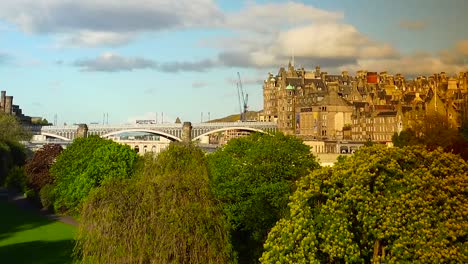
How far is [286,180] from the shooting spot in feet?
115

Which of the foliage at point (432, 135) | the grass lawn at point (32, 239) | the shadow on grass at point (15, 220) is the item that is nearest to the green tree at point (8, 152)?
the shadow on grass at point (15, 220)

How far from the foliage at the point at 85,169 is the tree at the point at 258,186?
9.41 metres

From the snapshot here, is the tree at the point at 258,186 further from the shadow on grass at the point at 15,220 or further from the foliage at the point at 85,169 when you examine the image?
the shadow on grass at the point at 15,220

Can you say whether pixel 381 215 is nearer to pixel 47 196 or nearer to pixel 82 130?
pixel 47 196

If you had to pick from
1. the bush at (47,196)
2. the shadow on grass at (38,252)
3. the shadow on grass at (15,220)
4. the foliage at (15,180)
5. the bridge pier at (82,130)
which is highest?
the bridge pier at (82,130)

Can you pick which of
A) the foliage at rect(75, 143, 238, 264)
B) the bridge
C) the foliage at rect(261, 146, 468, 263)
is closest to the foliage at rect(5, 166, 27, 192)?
the bridge

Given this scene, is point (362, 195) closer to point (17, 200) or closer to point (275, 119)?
point (17, 200)

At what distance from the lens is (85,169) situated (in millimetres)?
49500

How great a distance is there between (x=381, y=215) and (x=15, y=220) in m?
35.0

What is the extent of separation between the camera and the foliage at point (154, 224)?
21.5 m

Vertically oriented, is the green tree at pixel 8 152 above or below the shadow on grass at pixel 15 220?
above

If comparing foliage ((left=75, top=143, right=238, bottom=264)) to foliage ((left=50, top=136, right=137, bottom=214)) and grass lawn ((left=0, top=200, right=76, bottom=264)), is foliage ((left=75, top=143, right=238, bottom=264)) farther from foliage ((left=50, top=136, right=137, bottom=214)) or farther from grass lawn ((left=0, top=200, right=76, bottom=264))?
foliage ((left=50, top=136, right=137, bottom=214))

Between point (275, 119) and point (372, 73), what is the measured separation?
26562 millimetres

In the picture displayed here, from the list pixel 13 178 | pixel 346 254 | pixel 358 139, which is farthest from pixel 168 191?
pixel 358 139
